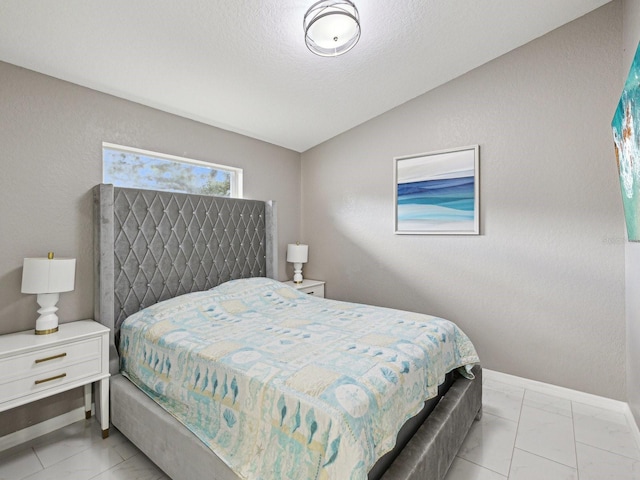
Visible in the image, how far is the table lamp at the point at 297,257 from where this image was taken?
13.1ft

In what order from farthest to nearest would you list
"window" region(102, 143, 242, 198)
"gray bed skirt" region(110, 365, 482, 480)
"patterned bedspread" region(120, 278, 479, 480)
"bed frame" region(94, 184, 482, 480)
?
"window" region(102, 143, 242, 198) → "bed frame" region(94, 184, 482, 480) → "gray bed skirt" region(110, 365, 482, 480) → "patterned bedspread" region(120, 278, 479, 480)

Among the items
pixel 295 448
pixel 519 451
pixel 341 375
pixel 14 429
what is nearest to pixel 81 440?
pixel 14 429

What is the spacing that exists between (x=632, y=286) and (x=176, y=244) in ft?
11.3

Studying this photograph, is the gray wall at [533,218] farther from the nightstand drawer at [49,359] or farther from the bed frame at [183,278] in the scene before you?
the nightstand drawer at [49,359]

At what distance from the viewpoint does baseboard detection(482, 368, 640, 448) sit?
91.0 inches

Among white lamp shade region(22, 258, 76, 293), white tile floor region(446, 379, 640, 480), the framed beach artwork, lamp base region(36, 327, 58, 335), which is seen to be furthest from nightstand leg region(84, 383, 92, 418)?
the framed beach artwork

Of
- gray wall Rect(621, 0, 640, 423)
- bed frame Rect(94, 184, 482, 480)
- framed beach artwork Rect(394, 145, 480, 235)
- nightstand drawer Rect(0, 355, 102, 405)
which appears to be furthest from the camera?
framed beach artwork Rect(394, 145, 480, 235)

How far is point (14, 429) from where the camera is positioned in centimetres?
212

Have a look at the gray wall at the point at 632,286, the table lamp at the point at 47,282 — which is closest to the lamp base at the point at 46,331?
the table lamp at the point at 47,282

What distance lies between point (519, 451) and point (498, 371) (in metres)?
1.05

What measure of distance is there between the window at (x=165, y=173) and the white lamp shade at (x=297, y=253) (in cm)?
91

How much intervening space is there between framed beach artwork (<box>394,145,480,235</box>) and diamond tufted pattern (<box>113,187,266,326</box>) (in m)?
1.60

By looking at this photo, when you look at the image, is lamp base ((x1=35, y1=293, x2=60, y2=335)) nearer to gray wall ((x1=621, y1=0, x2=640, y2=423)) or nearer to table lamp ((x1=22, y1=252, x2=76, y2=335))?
table lamp ((x1=22, y1=252, x2=76, y2=335))

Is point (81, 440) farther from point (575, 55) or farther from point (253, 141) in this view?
point (575, 55)
